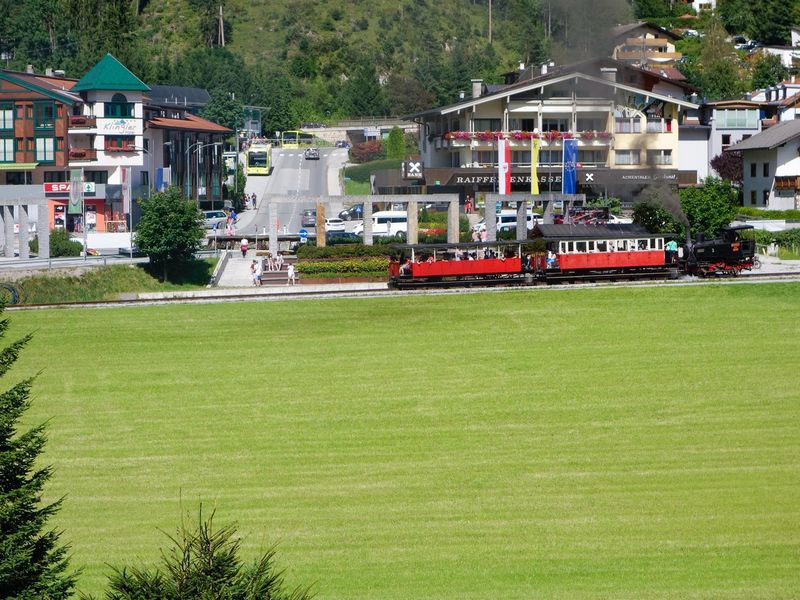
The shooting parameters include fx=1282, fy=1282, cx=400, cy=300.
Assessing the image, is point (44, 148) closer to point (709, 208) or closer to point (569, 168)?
point (569, 168)

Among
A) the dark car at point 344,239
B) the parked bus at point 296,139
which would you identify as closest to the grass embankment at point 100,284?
the dark car at point 344,239

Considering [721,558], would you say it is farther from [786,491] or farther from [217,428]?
[217,428]

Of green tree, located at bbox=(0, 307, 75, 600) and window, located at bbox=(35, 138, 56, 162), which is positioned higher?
window, located at bbox=(35, 138, 56, 162)

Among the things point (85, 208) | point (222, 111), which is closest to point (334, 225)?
point (85, 208)

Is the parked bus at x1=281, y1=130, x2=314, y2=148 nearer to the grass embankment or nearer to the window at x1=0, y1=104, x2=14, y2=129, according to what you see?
the window at x1=0, y1=104, x2=14, y2=129

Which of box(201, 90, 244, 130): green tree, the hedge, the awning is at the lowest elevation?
the hedge

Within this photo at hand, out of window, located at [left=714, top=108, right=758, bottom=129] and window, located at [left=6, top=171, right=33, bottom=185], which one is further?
window, located at [left=714, top=108, right=758, bottom=129]

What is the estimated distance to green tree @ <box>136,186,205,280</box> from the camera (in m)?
74.2

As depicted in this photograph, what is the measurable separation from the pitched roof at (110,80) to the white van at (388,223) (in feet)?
90.0

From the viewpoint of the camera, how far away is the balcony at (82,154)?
109938 millimetres

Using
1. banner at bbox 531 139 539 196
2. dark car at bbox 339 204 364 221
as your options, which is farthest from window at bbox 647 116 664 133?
dark car at bbox 339 204 364 221

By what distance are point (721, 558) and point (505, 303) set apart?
31844mm

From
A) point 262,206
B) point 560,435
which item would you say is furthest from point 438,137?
point 560,435

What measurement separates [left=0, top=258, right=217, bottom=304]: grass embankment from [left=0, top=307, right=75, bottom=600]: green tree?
4731cm
